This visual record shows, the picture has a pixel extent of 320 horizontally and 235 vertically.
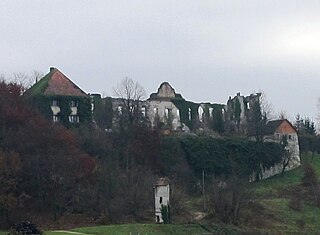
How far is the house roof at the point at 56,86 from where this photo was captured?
66.9 meters

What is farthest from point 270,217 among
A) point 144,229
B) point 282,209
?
point 144,229

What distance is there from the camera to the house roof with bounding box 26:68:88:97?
66.9 m

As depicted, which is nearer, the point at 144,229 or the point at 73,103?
the point at 144,229

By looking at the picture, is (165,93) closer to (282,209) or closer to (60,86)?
(60,86)

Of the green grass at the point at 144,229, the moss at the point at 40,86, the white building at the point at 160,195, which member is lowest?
the green grass at the point at 144,229

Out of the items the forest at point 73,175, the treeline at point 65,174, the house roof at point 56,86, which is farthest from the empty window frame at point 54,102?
the treeline at point 65,174

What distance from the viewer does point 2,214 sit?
151 ft

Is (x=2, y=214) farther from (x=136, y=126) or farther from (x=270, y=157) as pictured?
(x=270, y=157)

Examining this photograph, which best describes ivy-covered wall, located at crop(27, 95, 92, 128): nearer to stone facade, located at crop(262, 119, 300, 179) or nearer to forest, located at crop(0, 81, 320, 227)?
forest, located at crop(0, 81, 320, 227)

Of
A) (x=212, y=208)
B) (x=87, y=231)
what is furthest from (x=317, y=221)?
(x=87, y=231)

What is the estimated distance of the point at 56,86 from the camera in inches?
2677

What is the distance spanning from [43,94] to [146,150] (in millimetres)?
10046

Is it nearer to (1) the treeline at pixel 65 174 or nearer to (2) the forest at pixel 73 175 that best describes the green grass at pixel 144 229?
(2) the forest at pixel 73 175

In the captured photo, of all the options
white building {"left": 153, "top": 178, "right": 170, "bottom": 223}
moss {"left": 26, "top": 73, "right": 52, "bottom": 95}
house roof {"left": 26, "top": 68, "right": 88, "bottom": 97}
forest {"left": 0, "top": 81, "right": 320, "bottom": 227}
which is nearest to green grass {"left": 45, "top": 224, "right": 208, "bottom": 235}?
white building {"left": 153, "top": 178, "right": 170, "bottom": 223}
